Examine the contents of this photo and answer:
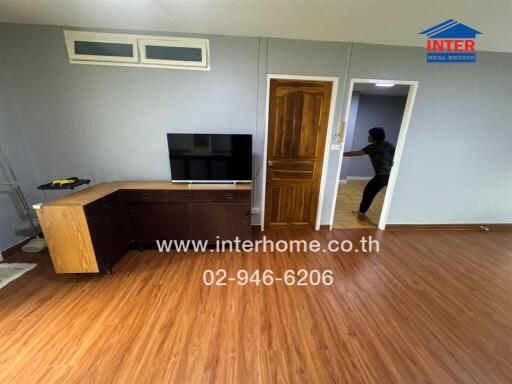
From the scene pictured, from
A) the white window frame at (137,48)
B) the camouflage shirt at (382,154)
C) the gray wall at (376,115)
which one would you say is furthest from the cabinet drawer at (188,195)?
the gray wall at (376,115)

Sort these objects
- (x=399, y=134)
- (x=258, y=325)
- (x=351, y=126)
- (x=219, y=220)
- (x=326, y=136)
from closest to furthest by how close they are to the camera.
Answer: (x=258, y=325)
(x=219, y=220)
(x=326, y=136)
(x=399, y=134)
(x=351, y=126)

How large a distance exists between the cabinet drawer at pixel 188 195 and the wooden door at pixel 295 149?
3.11 feet

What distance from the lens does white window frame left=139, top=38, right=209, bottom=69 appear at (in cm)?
215

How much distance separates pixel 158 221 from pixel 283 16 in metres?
2.53

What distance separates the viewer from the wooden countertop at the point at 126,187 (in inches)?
71.4

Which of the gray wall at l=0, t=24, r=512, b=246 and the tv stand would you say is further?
the gray wall at l=0, t=24, r=512, b=246

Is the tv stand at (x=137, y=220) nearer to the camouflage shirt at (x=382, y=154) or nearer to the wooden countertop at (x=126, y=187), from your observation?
the wooden countertop at (x=126, y=187)

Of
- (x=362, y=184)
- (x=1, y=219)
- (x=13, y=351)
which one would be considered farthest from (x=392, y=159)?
(x=1, y=219)

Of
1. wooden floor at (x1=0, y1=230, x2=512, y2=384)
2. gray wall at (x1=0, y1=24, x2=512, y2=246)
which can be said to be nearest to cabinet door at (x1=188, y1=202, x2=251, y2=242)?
wooden floor at (x1=0, y1=230, x2=512, y2=384)

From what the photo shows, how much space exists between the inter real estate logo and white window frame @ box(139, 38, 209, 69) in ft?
7.89

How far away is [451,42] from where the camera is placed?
7.45 feet

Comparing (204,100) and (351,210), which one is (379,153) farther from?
(204,100)

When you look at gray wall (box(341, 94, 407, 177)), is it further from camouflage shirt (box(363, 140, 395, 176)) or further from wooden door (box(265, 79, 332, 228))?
wooden door (box(265, 79, 332, 228))

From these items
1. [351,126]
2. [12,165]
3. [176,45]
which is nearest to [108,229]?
[12,165]
